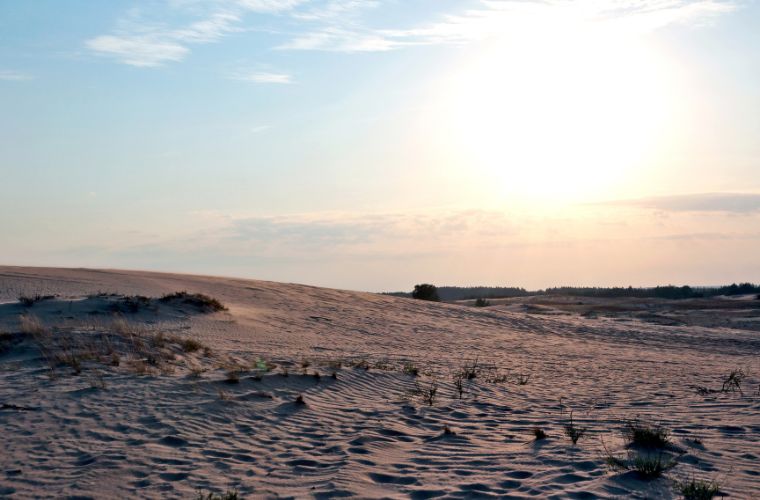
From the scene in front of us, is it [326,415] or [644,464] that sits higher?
[644,464]

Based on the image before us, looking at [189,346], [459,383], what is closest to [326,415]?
[459,383]

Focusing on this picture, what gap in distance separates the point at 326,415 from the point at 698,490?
14.1 ft

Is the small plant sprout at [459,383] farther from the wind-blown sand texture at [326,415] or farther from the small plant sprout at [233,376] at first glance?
the small plant sprout at [233,376]

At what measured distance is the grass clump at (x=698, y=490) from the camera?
16.8 ft

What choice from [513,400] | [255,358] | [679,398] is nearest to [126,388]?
[255,358]

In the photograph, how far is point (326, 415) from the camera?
836 centimetres

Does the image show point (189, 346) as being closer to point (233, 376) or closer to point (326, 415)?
point (233, 376)

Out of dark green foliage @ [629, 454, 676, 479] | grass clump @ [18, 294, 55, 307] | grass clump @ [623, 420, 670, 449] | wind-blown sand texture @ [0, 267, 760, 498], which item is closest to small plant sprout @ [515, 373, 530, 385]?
wind-blown sand texture @ [0, 267, 760, 498]

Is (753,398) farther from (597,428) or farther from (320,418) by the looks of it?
(320,418)

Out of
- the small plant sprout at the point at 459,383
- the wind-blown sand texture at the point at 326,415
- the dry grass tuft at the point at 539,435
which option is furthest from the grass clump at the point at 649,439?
the small plant sprout at the point at 459,383

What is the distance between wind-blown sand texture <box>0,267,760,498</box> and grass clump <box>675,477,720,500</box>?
0.33 feet

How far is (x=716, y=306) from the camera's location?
3800 cm

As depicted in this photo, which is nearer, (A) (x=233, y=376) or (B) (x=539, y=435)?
(B) (x=539, y=435)

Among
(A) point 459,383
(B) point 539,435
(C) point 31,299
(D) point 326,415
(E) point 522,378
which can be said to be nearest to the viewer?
(B) point 539,435
